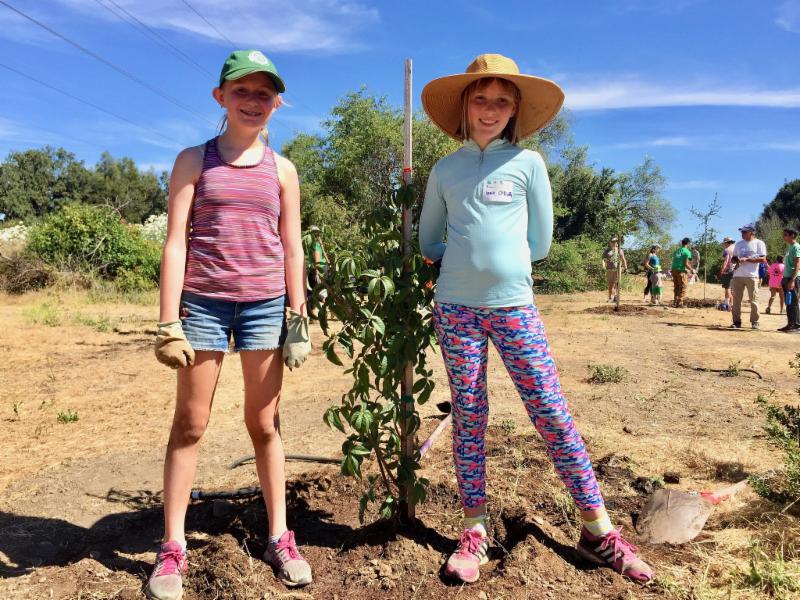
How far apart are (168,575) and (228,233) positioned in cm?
131

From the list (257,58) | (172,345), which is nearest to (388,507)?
(172,345)

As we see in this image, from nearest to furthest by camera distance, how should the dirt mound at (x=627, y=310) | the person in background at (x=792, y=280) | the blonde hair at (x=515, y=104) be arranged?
the blonde hair at (x=515, y=104)
the person in background at (x=792, y=280)
the dirt mound at (x=627, y=310)

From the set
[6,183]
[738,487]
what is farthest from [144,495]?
[6,183]

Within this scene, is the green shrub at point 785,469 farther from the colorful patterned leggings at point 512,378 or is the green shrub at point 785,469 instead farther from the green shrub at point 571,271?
the green shrub at point 571,271

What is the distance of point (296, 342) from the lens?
7.53 feet

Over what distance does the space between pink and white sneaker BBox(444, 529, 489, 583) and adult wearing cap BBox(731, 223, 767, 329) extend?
9.42 metres

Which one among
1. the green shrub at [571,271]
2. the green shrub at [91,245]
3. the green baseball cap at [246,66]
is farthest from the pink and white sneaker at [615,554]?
the green shrub at [571,271]

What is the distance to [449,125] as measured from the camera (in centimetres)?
256

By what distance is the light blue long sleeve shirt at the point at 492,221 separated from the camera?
7.16 feet

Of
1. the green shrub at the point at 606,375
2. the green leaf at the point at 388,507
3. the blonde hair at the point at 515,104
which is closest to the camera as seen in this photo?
the blonde hair at the point at 515,104

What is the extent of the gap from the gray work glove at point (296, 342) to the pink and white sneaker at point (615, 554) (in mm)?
1341

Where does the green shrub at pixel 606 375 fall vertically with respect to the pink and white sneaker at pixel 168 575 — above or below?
above

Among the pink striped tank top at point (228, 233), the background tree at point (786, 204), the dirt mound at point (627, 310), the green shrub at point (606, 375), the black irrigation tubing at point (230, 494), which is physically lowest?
the black irrigation tubing at point (230, 494)

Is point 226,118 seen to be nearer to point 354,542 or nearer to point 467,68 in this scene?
point 467,68
